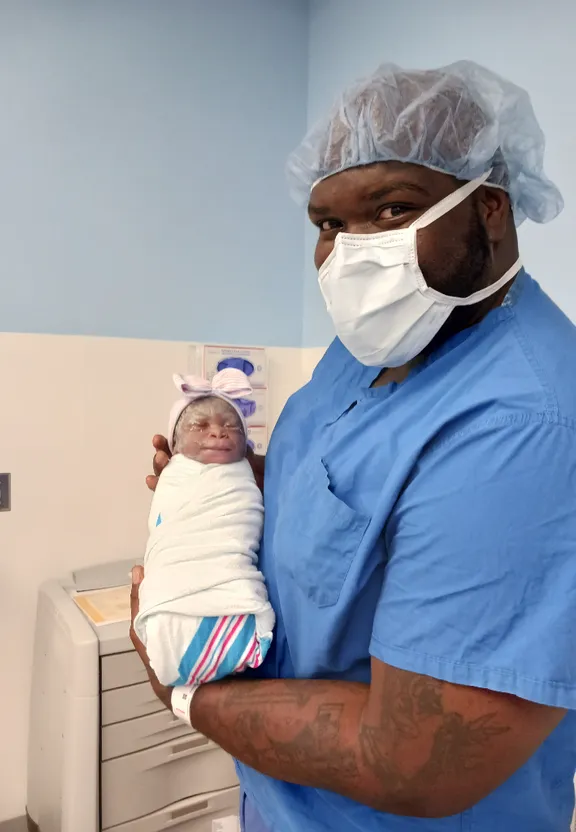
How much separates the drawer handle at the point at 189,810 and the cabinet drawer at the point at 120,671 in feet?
1.25

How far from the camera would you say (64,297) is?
168 cm

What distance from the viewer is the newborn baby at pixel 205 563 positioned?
795 millimetres

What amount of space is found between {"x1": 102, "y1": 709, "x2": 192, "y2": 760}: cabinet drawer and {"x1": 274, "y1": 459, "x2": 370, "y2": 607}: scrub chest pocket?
853mm

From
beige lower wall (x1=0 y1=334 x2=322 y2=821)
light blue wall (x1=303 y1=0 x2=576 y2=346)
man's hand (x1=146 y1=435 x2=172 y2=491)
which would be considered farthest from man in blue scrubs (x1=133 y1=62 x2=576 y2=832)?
beige lower wall (x1=0 y1=334 x2=322 y2=821)

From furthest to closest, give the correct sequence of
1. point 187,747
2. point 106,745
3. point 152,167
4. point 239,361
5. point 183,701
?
point 239,361 → point 152,167 → point 187,747 → point 106,745 → point 183,701

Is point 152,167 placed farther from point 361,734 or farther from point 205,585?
point 361,734

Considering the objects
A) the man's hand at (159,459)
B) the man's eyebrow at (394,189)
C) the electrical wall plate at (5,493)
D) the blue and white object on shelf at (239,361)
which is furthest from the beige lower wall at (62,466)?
the man's eyebrow at (394,189)

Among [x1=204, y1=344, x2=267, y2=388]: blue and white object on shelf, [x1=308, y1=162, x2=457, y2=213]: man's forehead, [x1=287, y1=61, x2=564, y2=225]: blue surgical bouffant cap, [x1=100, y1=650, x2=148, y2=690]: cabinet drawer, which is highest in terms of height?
[x1=287, y1=61, x2=564, y2=225]: blue surgical bouffant cap

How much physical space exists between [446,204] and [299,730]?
0.62m

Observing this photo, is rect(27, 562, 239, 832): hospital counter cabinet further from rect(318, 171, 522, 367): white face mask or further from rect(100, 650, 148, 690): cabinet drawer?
rect(318, 171, 522, 367): white face mask

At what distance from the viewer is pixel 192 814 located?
1500 mm

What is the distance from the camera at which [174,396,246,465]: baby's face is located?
1.03 m

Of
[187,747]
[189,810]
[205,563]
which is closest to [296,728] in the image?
[205,563]

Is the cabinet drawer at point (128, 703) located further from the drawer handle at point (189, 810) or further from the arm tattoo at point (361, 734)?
the arm tattoo at point (361, 734)
